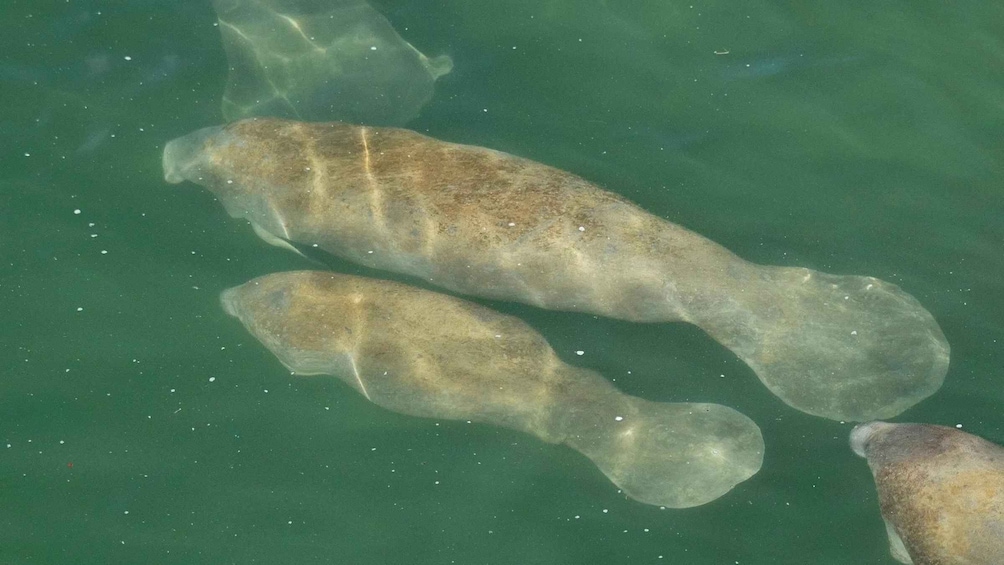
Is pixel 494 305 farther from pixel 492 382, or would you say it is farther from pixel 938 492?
pixel 938 492

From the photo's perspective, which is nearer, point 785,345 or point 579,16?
point 785,345

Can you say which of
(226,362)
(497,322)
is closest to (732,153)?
(497,322)

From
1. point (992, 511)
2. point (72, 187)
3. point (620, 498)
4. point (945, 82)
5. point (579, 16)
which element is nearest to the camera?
point (992, 511)

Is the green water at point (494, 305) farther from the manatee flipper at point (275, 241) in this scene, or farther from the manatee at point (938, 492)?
the manatee at point (938, 492)

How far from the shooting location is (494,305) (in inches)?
274

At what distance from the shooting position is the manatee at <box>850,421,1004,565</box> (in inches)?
203

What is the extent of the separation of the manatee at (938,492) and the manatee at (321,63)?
4.49m

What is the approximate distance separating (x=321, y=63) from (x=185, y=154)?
1.45 meters

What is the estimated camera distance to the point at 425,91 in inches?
321

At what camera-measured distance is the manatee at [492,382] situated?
19.4ft

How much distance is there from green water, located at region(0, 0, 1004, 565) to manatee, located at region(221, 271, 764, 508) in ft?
0.65

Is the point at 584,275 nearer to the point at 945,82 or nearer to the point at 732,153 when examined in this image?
the point at 732,153

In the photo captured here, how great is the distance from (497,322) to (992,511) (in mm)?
3194

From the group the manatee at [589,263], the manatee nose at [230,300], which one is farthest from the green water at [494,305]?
the manatee at [589,263]
